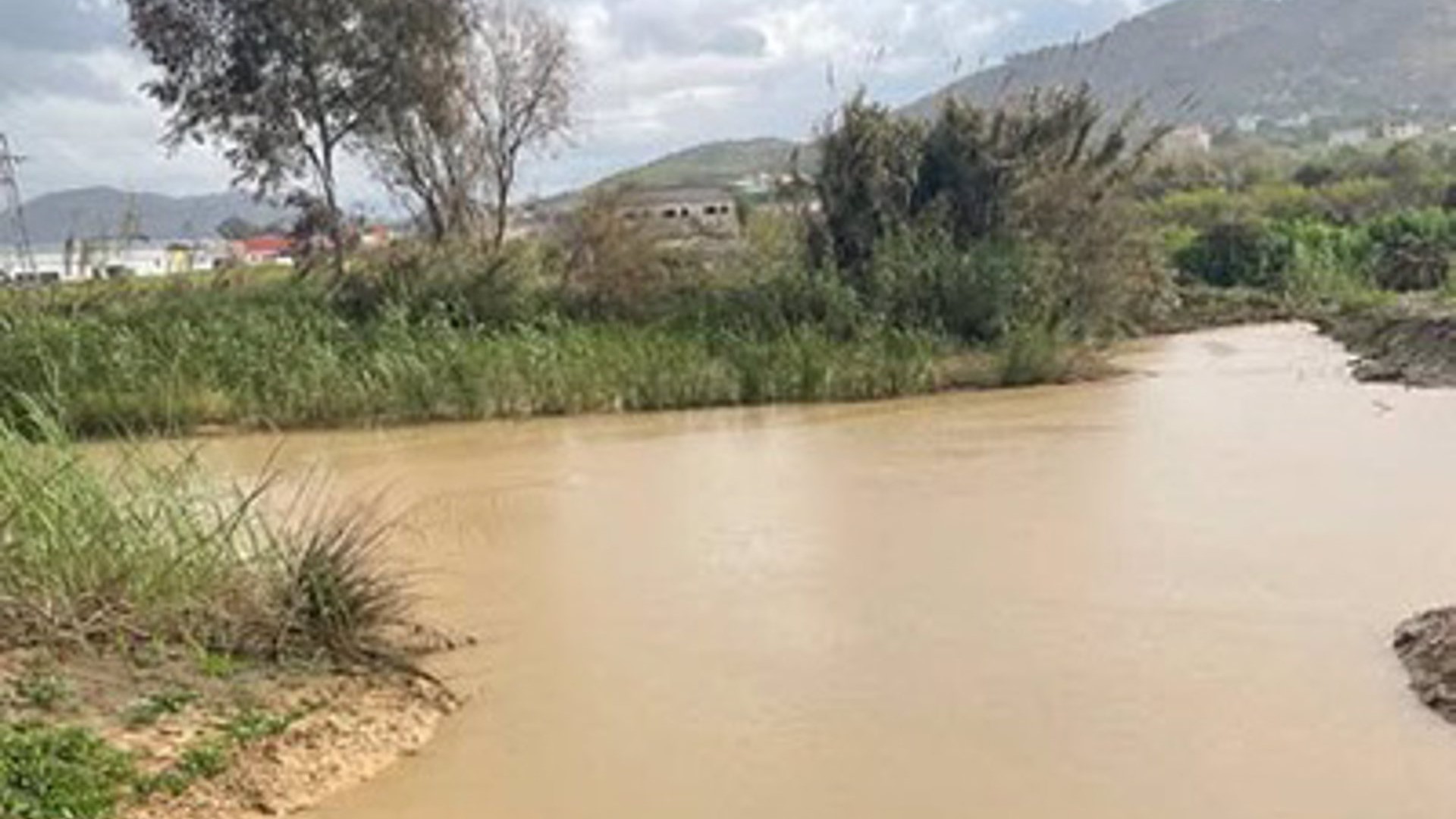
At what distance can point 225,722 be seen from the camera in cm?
658

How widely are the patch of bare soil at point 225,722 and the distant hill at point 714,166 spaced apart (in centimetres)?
1895

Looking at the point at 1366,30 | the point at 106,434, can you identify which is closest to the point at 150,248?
the point at 106,434

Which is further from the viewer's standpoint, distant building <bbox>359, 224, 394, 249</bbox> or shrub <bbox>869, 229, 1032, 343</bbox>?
distant building <bbox>359, 224, 394, 249</bbox>

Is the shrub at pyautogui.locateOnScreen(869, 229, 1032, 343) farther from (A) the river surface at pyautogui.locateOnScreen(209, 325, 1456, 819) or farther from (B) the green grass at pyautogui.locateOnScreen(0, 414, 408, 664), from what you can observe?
(B) the green grass at pyautogui.locateOnScreen(0, 414, 408, 664)

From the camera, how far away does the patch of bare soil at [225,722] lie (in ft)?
20.1

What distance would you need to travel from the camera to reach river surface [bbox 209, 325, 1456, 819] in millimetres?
6375

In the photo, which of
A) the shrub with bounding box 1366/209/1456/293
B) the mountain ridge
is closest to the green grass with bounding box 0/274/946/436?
the shrub with bounding box 1366/209/1456/293

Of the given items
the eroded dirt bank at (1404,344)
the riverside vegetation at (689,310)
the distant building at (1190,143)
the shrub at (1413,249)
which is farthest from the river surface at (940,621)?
the distant building at (1190,143)

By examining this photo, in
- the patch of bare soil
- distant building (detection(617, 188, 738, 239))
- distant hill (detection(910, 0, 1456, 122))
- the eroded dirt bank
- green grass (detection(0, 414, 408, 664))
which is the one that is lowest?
the eroded dirt bank

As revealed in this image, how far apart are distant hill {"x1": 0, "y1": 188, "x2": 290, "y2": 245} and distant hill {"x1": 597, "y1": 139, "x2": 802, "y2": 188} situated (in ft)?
26.5

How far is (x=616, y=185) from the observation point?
2617cm

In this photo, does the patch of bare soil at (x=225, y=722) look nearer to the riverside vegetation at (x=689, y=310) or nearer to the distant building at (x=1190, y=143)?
the riverside vegetation at (x=689, y=310)

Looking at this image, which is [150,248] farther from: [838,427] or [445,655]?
[445,655]

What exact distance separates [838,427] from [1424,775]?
1226 cm
